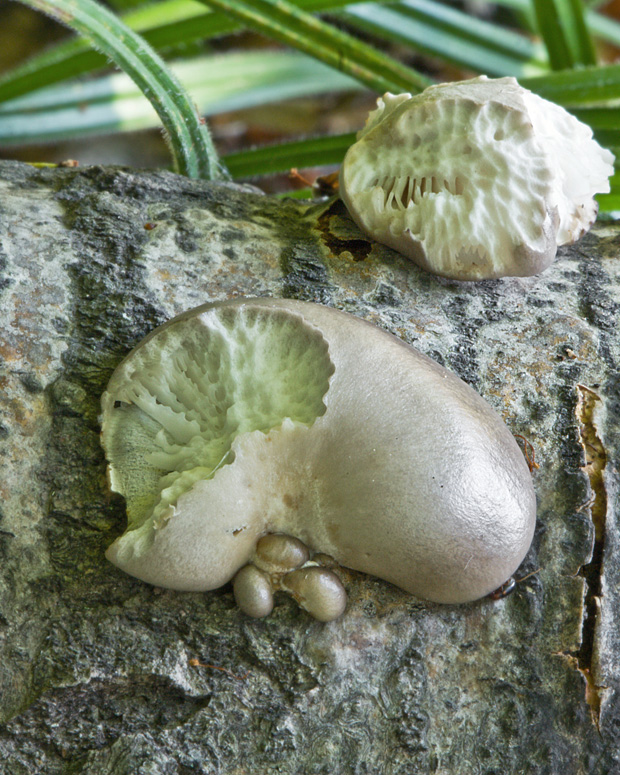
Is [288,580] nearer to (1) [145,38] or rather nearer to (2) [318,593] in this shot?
(2) [318,593]

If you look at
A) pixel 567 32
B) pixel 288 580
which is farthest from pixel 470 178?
pixel 567 32

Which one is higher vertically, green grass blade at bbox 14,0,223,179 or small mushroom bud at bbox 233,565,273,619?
green grass blade at bbox 14,0,223,179

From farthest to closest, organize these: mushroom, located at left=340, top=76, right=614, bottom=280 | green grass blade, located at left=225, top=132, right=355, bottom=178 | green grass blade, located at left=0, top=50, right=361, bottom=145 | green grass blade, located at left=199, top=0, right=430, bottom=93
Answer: green grass blade, located at left=0, top=50, right=361, bottom=145 → green grass blade, located at left=225, top=132, right=355, bottom=178 → green grass blade, located at left=199, top=0, right=430, bottom=93 → mushroom, located at left=340, top=76, right=614, bottom=280

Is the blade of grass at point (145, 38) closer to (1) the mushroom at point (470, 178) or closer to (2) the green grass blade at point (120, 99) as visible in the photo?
(2) the green grass blade at point (120, 99)

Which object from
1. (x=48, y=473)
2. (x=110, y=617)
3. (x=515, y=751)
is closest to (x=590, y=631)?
(x=515, y=751)

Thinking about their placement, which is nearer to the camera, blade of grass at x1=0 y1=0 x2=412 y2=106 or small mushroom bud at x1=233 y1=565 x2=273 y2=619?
small mushroom bud at x1=233 y1=565 x2=273 y2=619

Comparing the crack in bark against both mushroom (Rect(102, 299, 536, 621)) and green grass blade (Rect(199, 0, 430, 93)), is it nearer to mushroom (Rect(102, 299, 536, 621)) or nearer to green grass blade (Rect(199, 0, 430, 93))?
mushroom (Rect(102, 299, 536, 621))

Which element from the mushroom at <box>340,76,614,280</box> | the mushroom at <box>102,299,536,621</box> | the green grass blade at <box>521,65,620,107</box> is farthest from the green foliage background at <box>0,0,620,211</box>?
the mushroom at <box>102,299,536,621</box>
